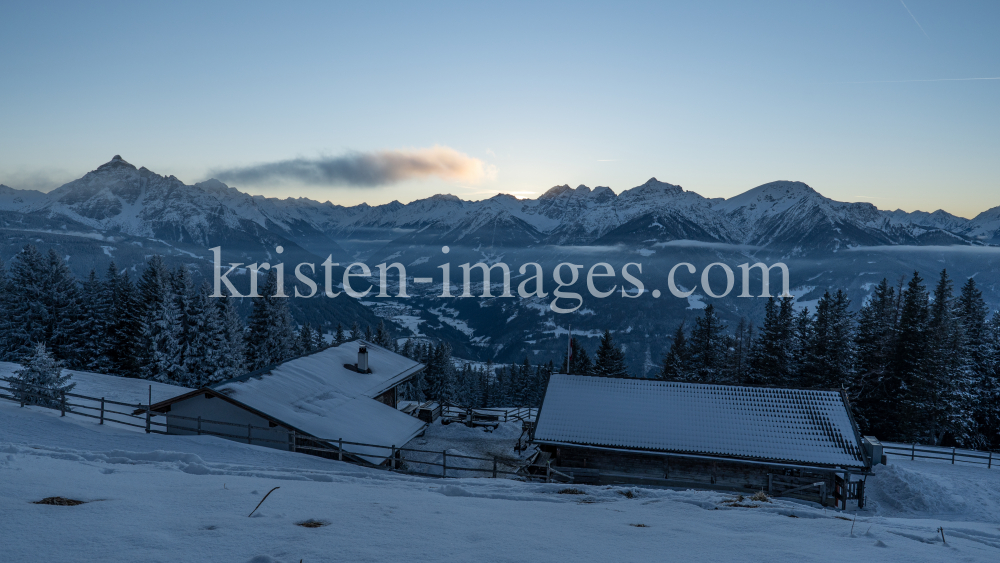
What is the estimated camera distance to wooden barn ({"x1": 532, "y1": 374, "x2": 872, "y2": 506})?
2009cm

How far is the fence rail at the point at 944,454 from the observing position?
28.2 meters

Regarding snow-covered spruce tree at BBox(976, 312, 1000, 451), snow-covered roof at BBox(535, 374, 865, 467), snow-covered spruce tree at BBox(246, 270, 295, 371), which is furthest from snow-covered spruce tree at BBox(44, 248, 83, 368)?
snow-covered spruce tree at BBox(976, 312, 1000, 451)

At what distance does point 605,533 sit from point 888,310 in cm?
4622

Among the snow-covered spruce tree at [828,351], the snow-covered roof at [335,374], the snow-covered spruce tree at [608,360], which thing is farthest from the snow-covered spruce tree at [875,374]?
the snow-covered roof at [335,374]

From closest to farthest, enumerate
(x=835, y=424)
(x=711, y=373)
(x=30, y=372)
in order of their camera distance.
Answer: (x=835, y=424)
(x=30, y=372)
(x=711, y=373)

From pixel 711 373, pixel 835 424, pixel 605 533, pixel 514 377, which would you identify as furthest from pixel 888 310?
pixel 514 377

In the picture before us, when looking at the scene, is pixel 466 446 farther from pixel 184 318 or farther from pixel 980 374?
pixel 980 374

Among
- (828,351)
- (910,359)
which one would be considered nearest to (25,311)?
(828,351)

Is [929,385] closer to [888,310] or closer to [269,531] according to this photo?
[888,310]

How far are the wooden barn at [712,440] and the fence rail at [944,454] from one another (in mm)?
8553

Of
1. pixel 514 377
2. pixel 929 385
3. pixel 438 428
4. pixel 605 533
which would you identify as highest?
pixel 605 533

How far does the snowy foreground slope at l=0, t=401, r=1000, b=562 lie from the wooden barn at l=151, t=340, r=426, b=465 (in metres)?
7.30

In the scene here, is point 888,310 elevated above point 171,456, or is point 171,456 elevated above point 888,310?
point 888,310

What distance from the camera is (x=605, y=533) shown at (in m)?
7.91
